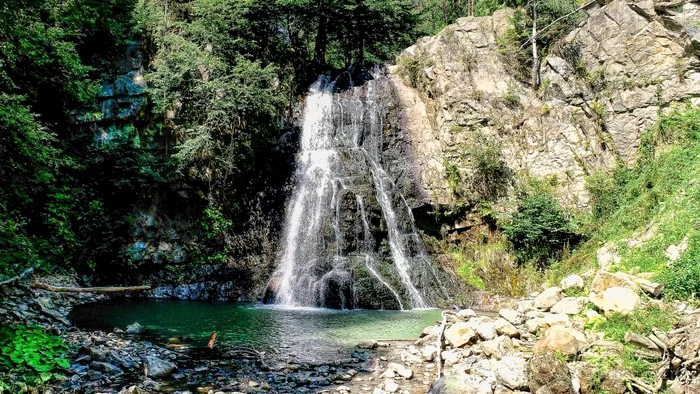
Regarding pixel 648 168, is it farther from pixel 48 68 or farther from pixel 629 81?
pixel 48 68

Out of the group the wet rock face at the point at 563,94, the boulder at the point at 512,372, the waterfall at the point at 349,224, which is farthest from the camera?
the wet rock face at the point at 563,94

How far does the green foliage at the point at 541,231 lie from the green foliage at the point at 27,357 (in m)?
14.4

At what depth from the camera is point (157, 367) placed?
708cm

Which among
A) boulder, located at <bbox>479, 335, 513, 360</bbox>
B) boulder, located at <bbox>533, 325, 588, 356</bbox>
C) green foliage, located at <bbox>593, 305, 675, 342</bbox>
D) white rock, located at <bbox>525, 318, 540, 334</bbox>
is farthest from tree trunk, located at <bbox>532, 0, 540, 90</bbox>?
boulder, located at <bbox>533, 325, 588, 356</bbox>

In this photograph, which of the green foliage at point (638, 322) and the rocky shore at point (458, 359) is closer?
the rocky shore at point (458, 359)

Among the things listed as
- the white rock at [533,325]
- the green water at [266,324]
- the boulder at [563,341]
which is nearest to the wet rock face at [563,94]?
the green water at [266,324]

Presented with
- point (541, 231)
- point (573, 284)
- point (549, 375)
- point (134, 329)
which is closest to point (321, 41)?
point (541, 231)

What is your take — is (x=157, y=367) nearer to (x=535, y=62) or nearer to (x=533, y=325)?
(x=533, y=325)

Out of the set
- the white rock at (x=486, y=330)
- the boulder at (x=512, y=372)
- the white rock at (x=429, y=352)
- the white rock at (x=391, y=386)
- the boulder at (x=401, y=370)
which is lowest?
the white rock at (x=391, y=386)

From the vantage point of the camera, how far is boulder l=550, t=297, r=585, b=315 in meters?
7.41

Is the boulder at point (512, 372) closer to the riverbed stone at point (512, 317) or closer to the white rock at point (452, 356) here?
the white rock at point (452, 356)

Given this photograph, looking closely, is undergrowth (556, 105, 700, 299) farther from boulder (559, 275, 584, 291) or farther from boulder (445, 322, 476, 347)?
boulder (445, 322, 476, 347)

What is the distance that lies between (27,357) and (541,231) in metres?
15.0

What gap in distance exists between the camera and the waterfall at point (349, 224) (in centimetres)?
1479
